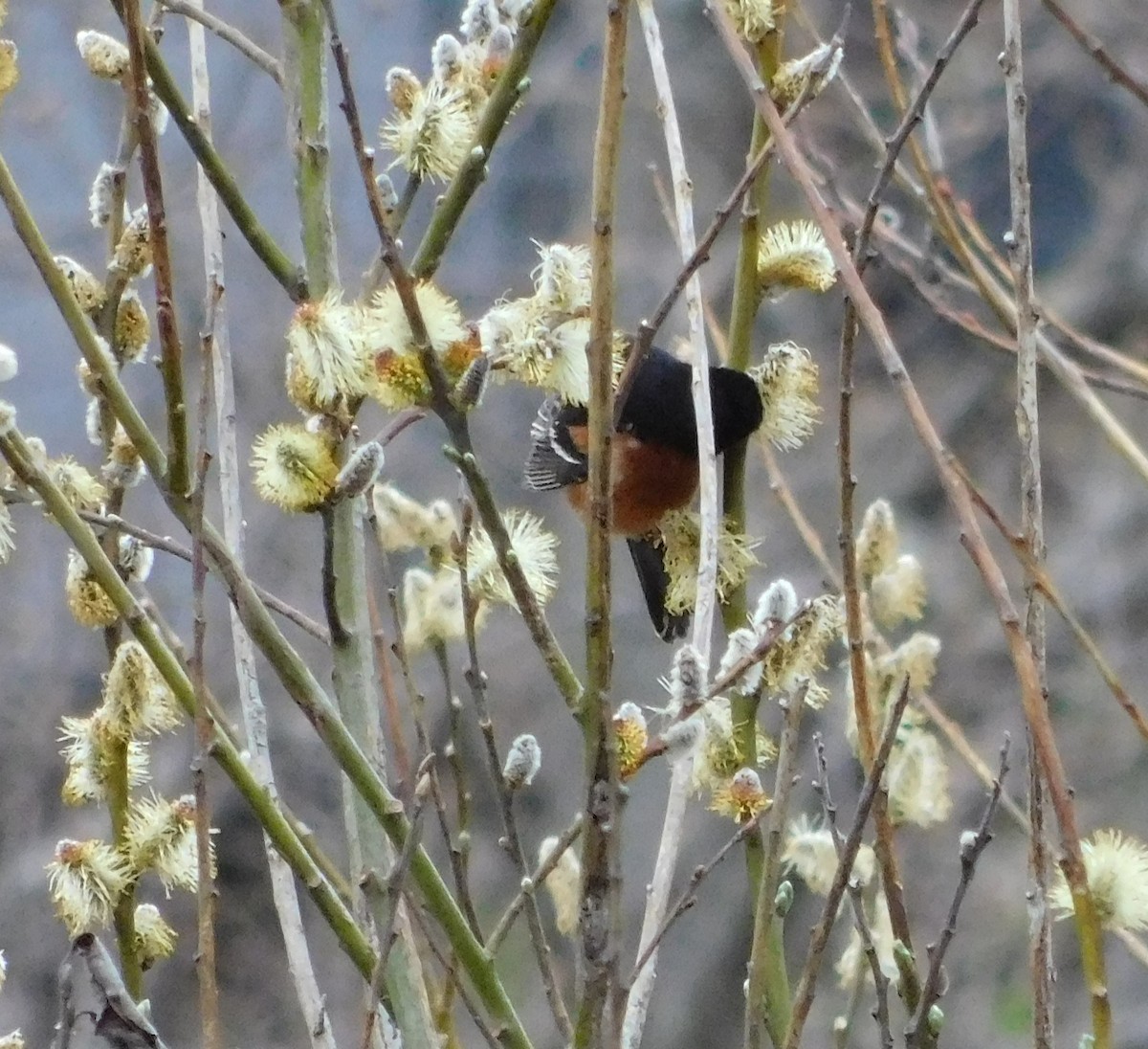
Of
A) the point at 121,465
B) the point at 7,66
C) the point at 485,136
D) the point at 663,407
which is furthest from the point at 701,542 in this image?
the point at 663,407

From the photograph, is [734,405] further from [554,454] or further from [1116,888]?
[554,454]

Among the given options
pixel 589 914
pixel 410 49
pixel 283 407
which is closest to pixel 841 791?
pixel 283 407

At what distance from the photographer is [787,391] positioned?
44.2 inches

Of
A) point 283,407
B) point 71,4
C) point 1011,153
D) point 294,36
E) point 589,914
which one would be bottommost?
point 589,914

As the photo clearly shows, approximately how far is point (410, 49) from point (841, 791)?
2.09 metres

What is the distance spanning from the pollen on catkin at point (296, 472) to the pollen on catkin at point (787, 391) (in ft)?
1.36

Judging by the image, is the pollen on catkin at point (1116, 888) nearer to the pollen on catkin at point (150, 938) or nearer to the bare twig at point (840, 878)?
the bare twig at point (840, 878)

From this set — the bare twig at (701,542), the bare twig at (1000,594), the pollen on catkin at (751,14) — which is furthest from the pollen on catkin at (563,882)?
the pollen on catkin at (751,14)

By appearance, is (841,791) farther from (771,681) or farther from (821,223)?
(821,223)

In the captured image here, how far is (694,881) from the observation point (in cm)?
84

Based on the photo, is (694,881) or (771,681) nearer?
(694,881)

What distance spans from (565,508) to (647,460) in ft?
4.58

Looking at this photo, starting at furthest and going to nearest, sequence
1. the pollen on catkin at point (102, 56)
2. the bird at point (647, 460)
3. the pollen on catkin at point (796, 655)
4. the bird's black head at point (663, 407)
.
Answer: the bird's black head at point (663, 407) < the bird at point (647, 460) < the pollen on catkin at point (102, 56) < the pollen on catkin at point (796, 655)

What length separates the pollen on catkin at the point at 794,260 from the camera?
3.50 ft
